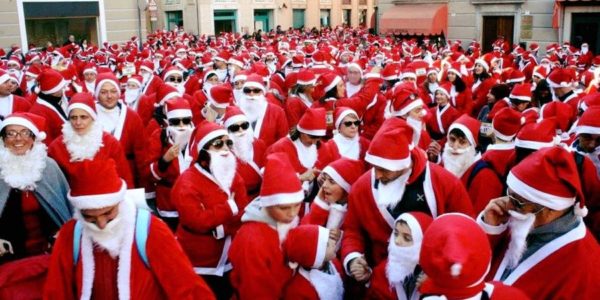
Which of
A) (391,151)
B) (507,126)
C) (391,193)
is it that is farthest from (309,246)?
(507,126)

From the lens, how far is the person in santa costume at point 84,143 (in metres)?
5.98

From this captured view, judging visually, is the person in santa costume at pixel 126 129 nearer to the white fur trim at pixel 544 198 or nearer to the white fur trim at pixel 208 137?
the white fur trim at pixel 208 137

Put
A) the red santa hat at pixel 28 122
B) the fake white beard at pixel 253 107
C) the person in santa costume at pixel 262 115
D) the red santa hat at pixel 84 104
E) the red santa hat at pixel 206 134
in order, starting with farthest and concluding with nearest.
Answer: the fake white beard at pixel 253 107 < the person in santa costume at pixel 262 115 < the red santa hat at pixel 84 104 < the red santa hat at pixel 206 134 < the red santa hat at pixel 28 122

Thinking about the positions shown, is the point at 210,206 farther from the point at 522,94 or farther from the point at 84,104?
the point at 522,94

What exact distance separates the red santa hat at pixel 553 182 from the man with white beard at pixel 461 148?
2136 mm

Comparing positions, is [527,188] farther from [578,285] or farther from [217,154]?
[217,154]

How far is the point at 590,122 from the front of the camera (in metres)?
5.27

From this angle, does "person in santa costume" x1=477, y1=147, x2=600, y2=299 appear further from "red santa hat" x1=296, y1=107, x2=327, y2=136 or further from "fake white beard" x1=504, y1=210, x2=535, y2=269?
"red santa hat" x1=296, y1=107, x2=327, y2=136

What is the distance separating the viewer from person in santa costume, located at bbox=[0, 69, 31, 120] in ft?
28.3

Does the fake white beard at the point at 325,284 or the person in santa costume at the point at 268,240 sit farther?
the fake white beard at the point at 325,284

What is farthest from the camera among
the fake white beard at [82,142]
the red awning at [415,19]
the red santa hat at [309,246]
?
the red awning at [415,19]

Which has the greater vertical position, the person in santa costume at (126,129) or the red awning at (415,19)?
the red awning at (415,19)

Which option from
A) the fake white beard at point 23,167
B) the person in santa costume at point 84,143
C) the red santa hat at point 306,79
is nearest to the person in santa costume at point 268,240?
the fake white beard at point 23,167

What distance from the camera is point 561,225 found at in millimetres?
3203
